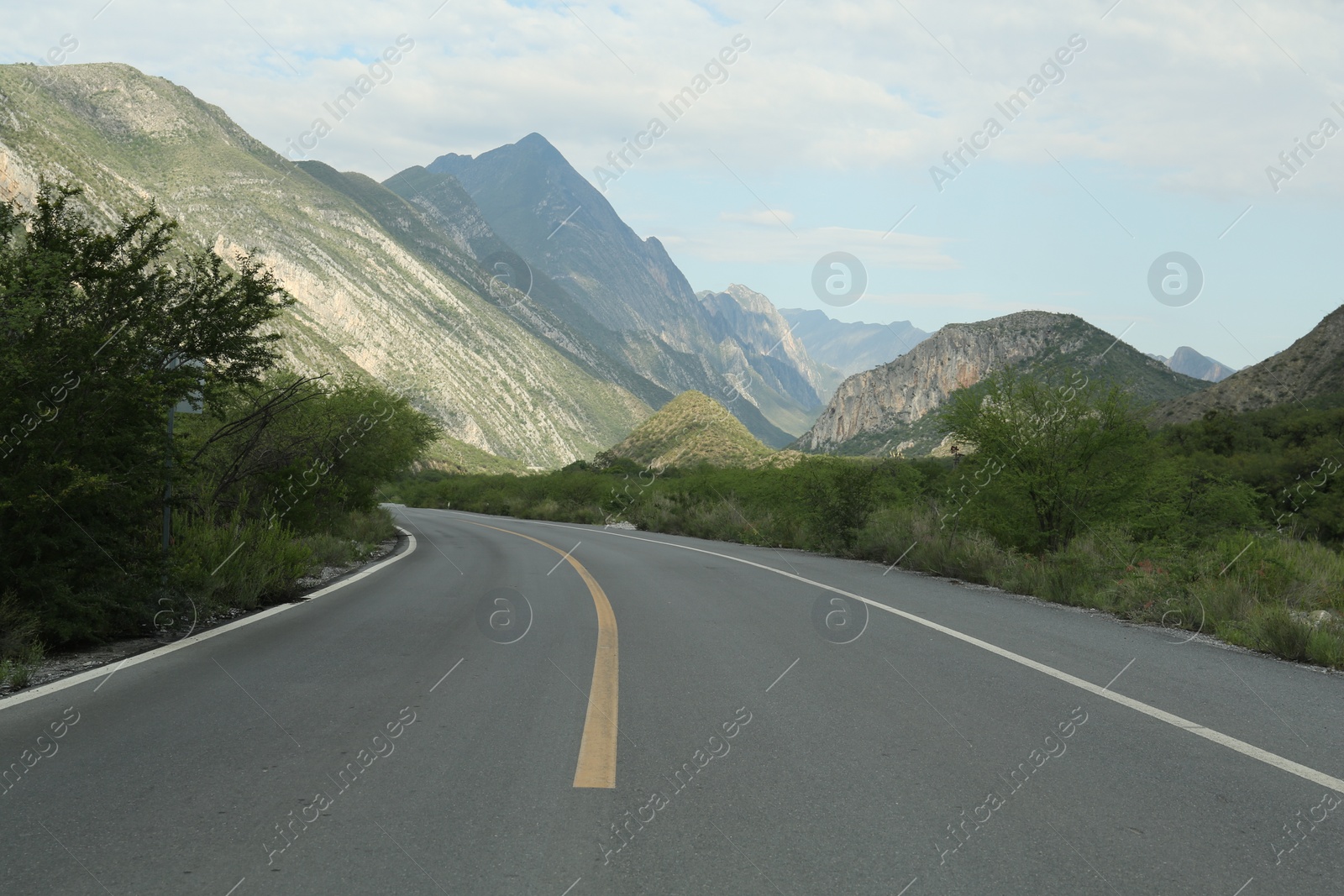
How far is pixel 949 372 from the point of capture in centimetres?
13038

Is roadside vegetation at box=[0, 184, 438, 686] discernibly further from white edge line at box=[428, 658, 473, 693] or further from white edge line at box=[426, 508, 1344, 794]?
white edge line at box=[426, 508, 1344, 794]

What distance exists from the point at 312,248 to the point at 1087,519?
102347mm

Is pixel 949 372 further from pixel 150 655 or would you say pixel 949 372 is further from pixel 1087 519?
pixel 150 655

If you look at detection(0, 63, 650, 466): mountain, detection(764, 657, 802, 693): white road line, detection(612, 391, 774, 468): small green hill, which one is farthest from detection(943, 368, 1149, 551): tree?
detection(0, 63, 650, 466): mountain

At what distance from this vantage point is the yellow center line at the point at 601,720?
4.37 metres

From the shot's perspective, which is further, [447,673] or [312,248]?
[312,248]

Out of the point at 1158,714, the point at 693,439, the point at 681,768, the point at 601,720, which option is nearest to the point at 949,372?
the point at 693,439

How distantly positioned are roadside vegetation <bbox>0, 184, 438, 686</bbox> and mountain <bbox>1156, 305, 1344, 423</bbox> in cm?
5713

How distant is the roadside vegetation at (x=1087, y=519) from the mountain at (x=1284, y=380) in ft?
101

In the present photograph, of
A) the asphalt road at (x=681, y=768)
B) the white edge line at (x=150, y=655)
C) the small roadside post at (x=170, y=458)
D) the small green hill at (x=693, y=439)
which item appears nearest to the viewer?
the asphalt road at (x=681, y=768)

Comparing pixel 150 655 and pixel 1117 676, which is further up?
pixel 1117 676

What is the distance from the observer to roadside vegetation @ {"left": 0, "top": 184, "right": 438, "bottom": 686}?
7.36m

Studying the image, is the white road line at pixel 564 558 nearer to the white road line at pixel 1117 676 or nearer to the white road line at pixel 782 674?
the white road line at pixel 782 674

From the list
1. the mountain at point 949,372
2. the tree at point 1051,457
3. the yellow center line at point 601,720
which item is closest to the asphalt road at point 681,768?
the yellow center line at point 601,720
